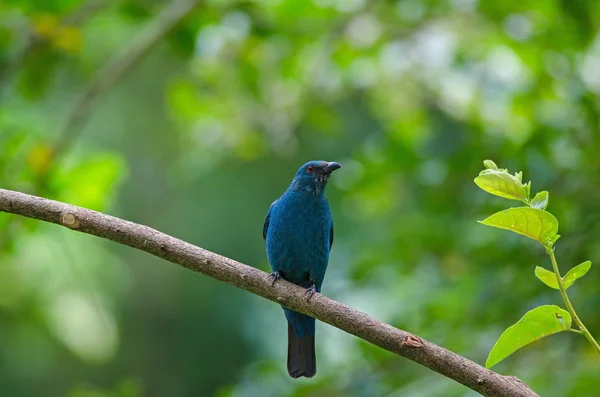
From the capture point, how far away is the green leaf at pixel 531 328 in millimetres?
2254

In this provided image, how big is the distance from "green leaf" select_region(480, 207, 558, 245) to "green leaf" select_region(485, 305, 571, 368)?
198 millimetres

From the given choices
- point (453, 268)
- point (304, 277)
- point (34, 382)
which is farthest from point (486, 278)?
point (34, 382)

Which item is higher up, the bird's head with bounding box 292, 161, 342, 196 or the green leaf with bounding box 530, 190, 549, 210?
the bird's head with bounding box 292, 161, 342, 196

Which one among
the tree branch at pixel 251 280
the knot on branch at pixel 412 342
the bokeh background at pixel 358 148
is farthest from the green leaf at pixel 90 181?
the knot on branch at pixel 412 342

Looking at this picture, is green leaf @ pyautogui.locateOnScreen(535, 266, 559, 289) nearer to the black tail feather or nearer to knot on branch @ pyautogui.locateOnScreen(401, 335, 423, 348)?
knot on branch @ pyautogui.locateOnScreen(401, 335, 423, 348)

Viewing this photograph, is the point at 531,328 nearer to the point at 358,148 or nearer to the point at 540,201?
the point at 540,201

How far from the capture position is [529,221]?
7.20ft

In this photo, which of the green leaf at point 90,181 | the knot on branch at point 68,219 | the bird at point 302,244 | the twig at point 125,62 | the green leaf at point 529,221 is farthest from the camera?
the twig at point 125,62

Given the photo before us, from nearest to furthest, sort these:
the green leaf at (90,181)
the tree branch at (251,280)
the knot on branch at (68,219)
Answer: the tree branch at (251,280) < the knot on branch at (68,219) < the green leaf at (90,181)

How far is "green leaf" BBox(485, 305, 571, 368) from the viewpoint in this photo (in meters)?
2.25

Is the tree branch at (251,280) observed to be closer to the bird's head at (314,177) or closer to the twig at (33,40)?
the bird's head at (314,177)

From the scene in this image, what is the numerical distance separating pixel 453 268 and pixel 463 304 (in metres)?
0.69

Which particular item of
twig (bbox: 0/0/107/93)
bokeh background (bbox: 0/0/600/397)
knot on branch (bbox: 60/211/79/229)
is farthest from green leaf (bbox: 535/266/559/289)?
twig (bbox: 0/0/107/93)

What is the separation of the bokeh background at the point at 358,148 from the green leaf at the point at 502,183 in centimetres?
157
